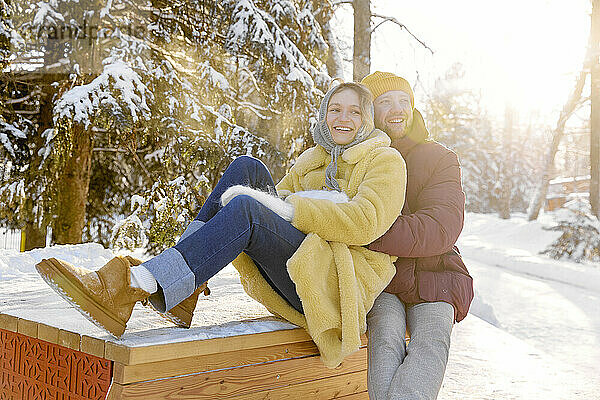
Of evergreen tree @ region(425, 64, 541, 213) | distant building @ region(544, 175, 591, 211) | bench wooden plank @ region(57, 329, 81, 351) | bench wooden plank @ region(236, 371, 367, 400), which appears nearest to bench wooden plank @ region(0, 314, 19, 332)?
bench wooden plank @ region(57, 329, 81, 351)

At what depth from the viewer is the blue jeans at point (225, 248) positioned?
190 centimetres

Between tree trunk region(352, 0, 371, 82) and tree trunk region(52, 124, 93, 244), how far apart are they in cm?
358

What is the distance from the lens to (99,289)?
178 cm

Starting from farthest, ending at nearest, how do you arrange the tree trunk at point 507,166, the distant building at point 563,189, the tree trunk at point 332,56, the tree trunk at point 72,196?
the distant building at point 563,189 < the tree trunk at point 507,166 < the tree trunk at point 332,56 < the tree trunk at point 72,196

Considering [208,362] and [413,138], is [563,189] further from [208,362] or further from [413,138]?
[208,362]

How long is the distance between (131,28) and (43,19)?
3.19 feet

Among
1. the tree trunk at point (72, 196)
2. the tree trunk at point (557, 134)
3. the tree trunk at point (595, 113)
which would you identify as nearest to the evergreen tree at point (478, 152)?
the tree trunk at point (557, 134)

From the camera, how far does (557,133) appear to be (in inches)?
742

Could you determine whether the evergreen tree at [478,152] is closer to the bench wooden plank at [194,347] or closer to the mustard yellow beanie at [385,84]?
the mustard yellow beanie at [385,84]

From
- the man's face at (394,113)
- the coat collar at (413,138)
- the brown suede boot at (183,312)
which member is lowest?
the brown suede boot at (183,312)

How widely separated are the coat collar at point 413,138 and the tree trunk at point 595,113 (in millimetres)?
12139

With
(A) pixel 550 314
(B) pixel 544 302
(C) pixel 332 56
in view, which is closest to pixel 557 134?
(C) pixel 332 56

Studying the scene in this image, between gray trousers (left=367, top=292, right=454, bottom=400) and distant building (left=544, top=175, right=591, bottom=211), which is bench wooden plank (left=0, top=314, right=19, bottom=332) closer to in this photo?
gray trousers (left=367, top=292, right=454, bottom=400)

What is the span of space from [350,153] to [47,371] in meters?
1.36
